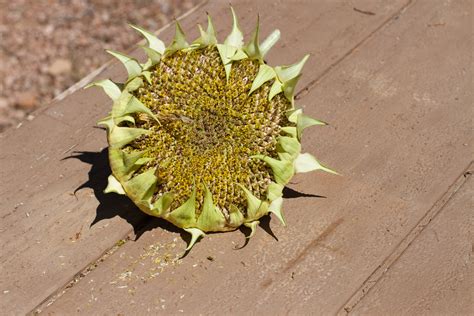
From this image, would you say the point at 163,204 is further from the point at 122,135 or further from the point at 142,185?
the point at 122,135

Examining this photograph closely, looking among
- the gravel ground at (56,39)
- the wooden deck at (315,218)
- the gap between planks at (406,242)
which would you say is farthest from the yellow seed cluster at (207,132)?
the gravel ground at (56,39)

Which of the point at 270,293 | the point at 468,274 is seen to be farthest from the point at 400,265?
the point at 270,293

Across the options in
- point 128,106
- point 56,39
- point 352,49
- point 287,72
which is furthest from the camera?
point 56,39

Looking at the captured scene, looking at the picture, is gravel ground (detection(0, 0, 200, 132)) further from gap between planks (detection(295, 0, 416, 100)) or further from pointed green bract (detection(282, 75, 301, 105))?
pointed green bract (detection(282, 75, 301, 105))

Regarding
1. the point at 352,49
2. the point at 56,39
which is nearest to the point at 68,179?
the point at 352,49

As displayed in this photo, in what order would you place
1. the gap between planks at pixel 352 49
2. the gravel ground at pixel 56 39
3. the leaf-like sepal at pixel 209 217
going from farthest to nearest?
the gravel ground at pixel 56 39
the gap between planks at pixel 352 49
the leaf-like sepal at pixel 209 217

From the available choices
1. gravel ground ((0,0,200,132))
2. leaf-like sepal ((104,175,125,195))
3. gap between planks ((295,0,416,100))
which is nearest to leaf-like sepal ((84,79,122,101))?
leaf-like sepal ((104,175,125,195))

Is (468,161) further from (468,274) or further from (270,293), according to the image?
(270,293)

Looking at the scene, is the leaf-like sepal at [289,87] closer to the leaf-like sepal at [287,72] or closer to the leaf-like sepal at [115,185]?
the leaf-like sepal at [287,72]
